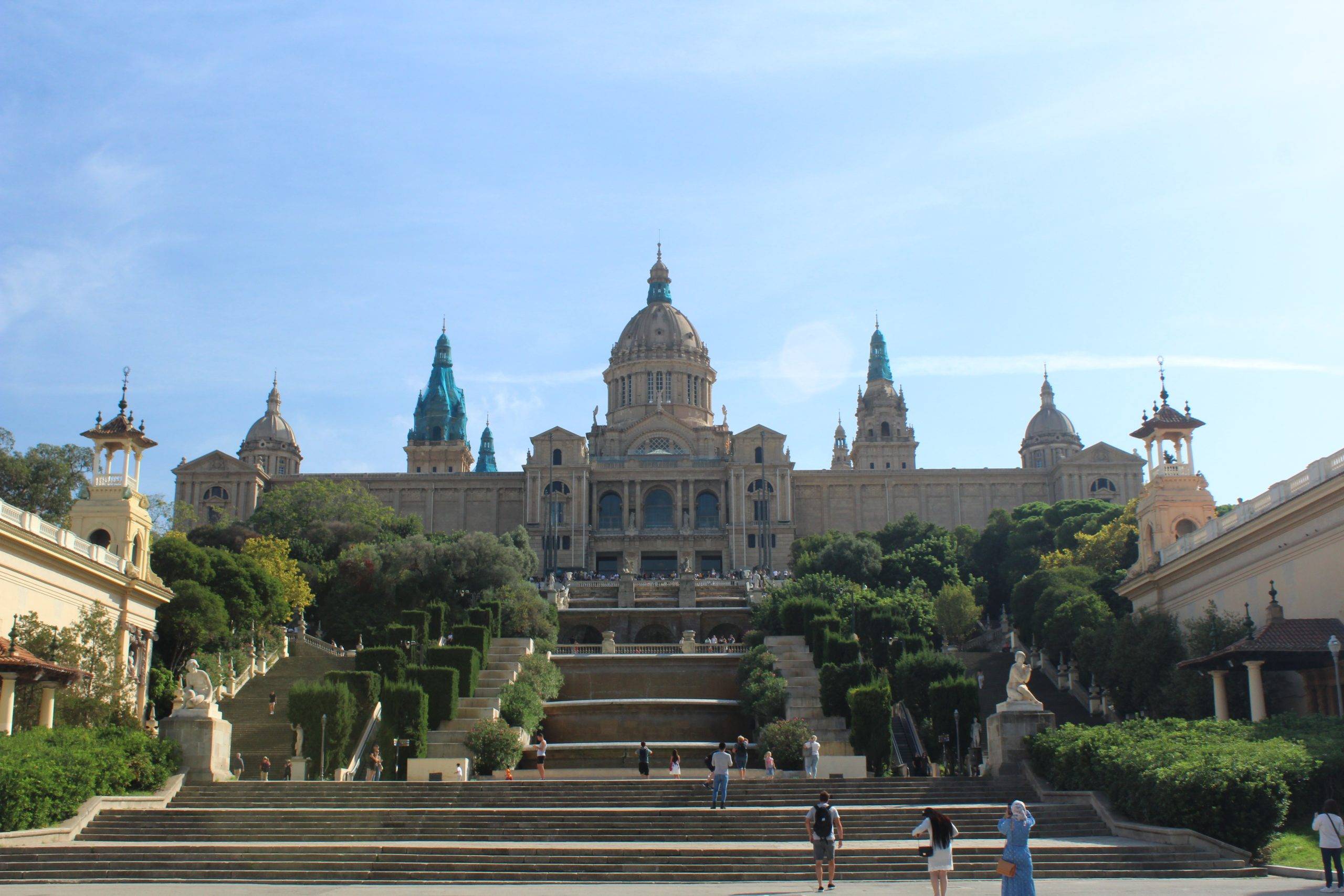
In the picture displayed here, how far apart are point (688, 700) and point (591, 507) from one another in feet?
204

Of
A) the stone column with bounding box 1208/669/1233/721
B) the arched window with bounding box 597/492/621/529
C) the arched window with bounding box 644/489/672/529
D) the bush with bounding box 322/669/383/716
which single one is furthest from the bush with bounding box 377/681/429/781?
the arched window with bounding box 644/489/672/529

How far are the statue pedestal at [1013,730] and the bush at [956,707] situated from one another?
640 centimetres

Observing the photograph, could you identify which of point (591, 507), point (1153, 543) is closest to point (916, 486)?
point (591, 507)

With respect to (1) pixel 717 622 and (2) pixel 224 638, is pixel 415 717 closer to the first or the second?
(2) pixel 224 638

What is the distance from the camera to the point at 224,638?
49.8 m

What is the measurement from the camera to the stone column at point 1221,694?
33188 millimetres

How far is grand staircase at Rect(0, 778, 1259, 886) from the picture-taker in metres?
23.2

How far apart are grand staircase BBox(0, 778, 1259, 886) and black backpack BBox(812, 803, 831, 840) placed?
203cm

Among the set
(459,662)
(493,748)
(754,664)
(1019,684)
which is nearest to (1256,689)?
(1019,684)

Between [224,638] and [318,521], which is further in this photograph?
[318,521]

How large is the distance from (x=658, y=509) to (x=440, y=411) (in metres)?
42.8

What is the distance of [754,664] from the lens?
1954 inches

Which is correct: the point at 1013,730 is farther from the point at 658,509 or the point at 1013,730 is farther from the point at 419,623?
the point at 658,509

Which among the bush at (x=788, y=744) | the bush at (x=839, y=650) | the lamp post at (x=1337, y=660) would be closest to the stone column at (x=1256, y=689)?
the lamp post at (x=1337, y=660)
